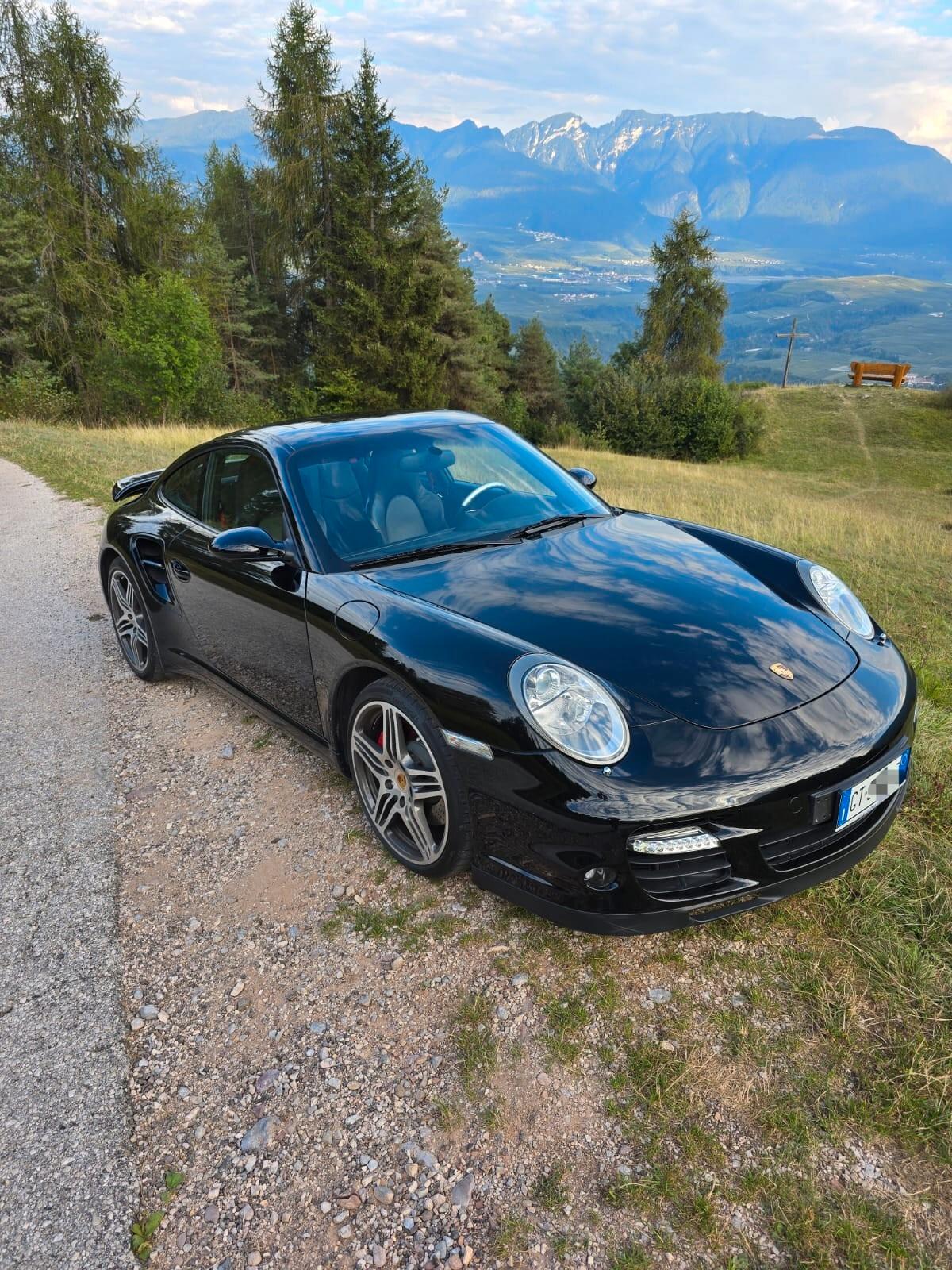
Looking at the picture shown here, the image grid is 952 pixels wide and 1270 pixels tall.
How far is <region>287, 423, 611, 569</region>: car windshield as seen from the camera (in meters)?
3.08

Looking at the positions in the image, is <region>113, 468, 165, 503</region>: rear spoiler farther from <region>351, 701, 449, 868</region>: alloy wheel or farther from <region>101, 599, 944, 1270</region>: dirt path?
<region>351, 701, 449, 868</region>: alloy wheel

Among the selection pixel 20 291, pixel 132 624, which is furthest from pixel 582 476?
pixel 20 291

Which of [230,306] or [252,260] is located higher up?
[252,260]

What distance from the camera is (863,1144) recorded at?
5.81ft

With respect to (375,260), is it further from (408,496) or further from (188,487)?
(408,496)

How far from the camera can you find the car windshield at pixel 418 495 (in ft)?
10.1

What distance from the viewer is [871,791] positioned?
2.27m

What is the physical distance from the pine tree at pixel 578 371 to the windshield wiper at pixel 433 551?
46.7 m

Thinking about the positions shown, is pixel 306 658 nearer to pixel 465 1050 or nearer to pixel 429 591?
pixel 429 591

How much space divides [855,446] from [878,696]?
39.1 meters

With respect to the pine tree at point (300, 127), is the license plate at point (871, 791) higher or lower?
lower

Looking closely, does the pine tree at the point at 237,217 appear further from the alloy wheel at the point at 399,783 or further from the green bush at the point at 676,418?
the alloy wheel at the point at 399,783

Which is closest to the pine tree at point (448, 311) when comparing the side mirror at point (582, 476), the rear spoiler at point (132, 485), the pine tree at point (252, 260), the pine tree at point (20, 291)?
the pine tree at point (252, 260)

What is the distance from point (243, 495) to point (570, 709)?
2078 millimetres
